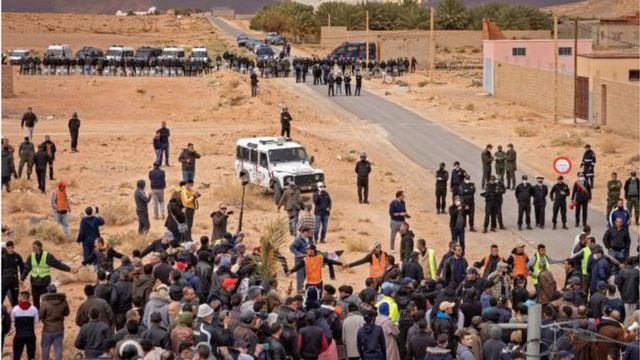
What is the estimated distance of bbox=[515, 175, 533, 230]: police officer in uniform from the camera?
1154 inches

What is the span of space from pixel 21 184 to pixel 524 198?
13302 millimetres

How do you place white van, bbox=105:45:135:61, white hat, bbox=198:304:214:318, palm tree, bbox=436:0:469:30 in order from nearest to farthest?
white hat, bbox=198:304:214:318
white van, bbox=105:45:135:61
palm tree, bbox=436:0:469:30

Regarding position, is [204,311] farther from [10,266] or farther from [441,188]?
[441,188]

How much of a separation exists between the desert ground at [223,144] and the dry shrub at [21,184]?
5 cm

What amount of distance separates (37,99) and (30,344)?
48.1 meters

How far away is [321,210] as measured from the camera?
27781mm

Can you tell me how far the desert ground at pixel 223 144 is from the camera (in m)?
29.5

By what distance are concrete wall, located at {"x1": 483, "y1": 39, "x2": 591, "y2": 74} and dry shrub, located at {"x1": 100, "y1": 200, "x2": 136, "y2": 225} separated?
41.6 m

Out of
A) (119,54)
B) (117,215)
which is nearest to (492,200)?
(117,215)

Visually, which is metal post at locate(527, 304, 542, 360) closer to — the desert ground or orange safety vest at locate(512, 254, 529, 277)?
orange safety vest at locate(512, 254, 529, 277)

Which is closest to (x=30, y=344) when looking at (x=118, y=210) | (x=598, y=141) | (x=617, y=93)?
(x=118, y=210)

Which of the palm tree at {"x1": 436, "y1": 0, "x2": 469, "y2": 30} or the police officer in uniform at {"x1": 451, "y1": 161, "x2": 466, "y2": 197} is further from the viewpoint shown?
the palm tree at {"x1": 436, "y1": 0, "x2": 469, "y2": 30}

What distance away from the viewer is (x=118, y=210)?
31.4 m

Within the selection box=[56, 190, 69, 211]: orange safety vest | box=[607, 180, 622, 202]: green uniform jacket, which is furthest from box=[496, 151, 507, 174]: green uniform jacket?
box=[56, 190, 69, 211]: orange safety vest
